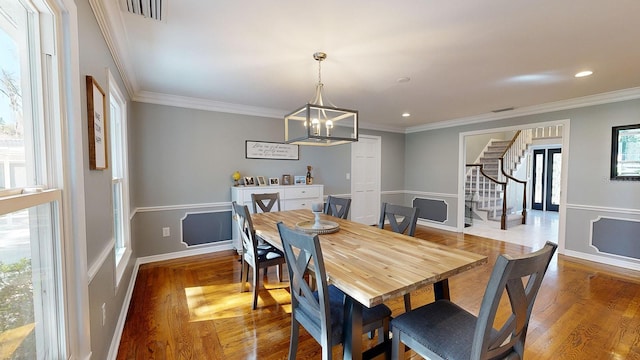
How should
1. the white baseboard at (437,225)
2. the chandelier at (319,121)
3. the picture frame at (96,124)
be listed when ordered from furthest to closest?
the white baseboard at (437,225)
the chandelier at (319,121)
the picture frame at (96,124)

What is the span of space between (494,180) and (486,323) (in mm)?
6224

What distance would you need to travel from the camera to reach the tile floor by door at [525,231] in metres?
4.66

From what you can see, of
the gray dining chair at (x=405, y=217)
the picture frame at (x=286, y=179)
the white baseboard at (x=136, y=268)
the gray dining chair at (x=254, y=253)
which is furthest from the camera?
the picture frame at (x=286, y=179)

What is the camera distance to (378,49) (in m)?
2.21

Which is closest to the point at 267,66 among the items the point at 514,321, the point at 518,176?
the point at 514,321

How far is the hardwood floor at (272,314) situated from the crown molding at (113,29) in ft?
7.01

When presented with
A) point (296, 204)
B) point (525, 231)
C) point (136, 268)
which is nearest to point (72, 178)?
point (136, 268)

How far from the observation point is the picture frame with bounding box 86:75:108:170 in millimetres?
1371

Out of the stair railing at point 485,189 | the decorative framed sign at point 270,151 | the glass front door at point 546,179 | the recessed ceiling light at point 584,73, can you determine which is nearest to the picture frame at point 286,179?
the decorative framed sign at point 270,151

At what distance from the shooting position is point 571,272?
3.24 m

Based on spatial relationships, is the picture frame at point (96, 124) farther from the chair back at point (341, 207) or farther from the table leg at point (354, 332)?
the chair back at point (341, 207)

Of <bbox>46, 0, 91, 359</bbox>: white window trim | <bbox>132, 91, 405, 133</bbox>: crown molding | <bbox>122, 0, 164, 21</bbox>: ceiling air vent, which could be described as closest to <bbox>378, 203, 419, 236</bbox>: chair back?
<bbox>46, 0, 91, 359</bbox>: white window trim

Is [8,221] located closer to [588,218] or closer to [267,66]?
[267,66]

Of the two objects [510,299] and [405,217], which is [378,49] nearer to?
[405,217]
